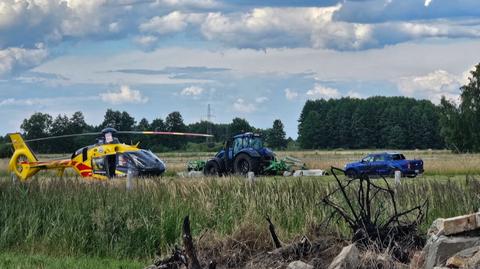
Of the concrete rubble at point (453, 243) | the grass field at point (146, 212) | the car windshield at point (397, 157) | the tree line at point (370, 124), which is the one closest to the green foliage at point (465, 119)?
the tree line at point (370, 124)

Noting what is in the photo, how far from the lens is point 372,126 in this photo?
5276 inches

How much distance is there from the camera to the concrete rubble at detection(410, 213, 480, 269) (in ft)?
22.4

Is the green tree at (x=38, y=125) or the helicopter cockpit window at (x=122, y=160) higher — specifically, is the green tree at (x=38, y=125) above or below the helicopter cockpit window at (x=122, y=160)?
above

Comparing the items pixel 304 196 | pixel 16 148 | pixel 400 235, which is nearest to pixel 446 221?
pixel 400 235

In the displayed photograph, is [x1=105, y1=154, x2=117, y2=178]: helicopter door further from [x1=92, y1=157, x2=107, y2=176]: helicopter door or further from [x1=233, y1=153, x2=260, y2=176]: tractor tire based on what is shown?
[x1=233, y1=153, x2=260, y2=176]: tractor tire

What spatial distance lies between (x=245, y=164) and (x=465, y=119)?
51061 millimetres

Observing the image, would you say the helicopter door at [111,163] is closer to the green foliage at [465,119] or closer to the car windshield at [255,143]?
the car windshield at [255,143]

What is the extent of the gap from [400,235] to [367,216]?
1.51 ft

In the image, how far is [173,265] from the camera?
7.75 meters

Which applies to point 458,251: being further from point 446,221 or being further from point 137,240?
point 137,240

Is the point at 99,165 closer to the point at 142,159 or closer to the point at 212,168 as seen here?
the point at 142,159

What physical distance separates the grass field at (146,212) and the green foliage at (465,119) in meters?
68.0

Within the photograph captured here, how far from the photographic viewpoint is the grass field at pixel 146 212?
11.9 metres

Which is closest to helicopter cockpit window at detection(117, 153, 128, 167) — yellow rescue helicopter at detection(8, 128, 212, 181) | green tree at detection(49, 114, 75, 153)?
yellow rescue helicopter at detection(8, 128, 212, 181)
